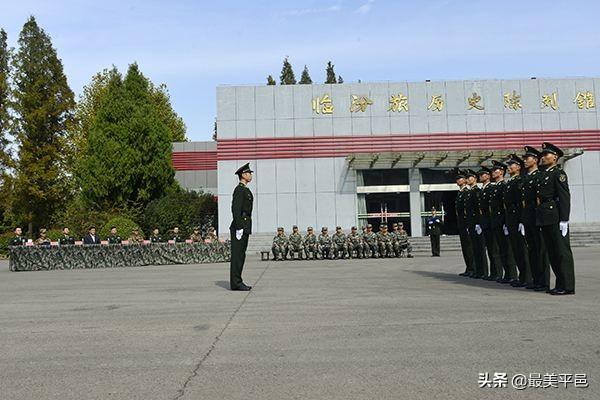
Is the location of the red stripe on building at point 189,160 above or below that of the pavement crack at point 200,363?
above

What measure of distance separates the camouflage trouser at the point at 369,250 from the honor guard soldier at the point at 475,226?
969cm

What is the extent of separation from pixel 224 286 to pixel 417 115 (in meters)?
22.0

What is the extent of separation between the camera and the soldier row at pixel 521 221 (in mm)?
7918

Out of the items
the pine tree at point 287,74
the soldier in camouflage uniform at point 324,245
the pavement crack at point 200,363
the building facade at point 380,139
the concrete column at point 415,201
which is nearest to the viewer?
the pavement crack at point 200,363

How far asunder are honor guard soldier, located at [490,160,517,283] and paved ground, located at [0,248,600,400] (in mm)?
1217

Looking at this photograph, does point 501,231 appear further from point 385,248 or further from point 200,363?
point 385,248

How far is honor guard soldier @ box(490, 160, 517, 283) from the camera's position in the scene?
9797 millimetres

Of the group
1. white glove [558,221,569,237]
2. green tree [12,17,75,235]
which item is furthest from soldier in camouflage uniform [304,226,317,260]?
green tree [12,17,75,235]

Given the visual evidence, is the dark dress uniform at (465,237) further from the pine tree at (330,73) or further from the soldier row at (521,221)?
the pine tree at (330,73)

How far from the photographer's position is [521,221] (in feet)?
29.2

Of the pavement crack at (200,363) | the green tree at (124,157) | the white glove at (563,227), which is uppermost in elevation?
the green tree at (124,157)

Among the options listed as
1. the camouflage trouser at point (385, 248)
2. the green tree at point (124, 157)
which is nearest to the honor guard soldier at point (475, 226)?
the camouflage trouser at point (385, 248)

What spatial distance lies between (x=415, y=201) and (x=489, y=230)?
1981 centimetres

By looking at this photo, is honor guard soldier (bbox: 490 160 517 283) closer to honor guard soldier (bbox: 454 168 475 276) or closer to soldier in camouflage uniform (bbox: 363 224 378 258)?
honor guard soldier (bbox: 454 168 475 276)
